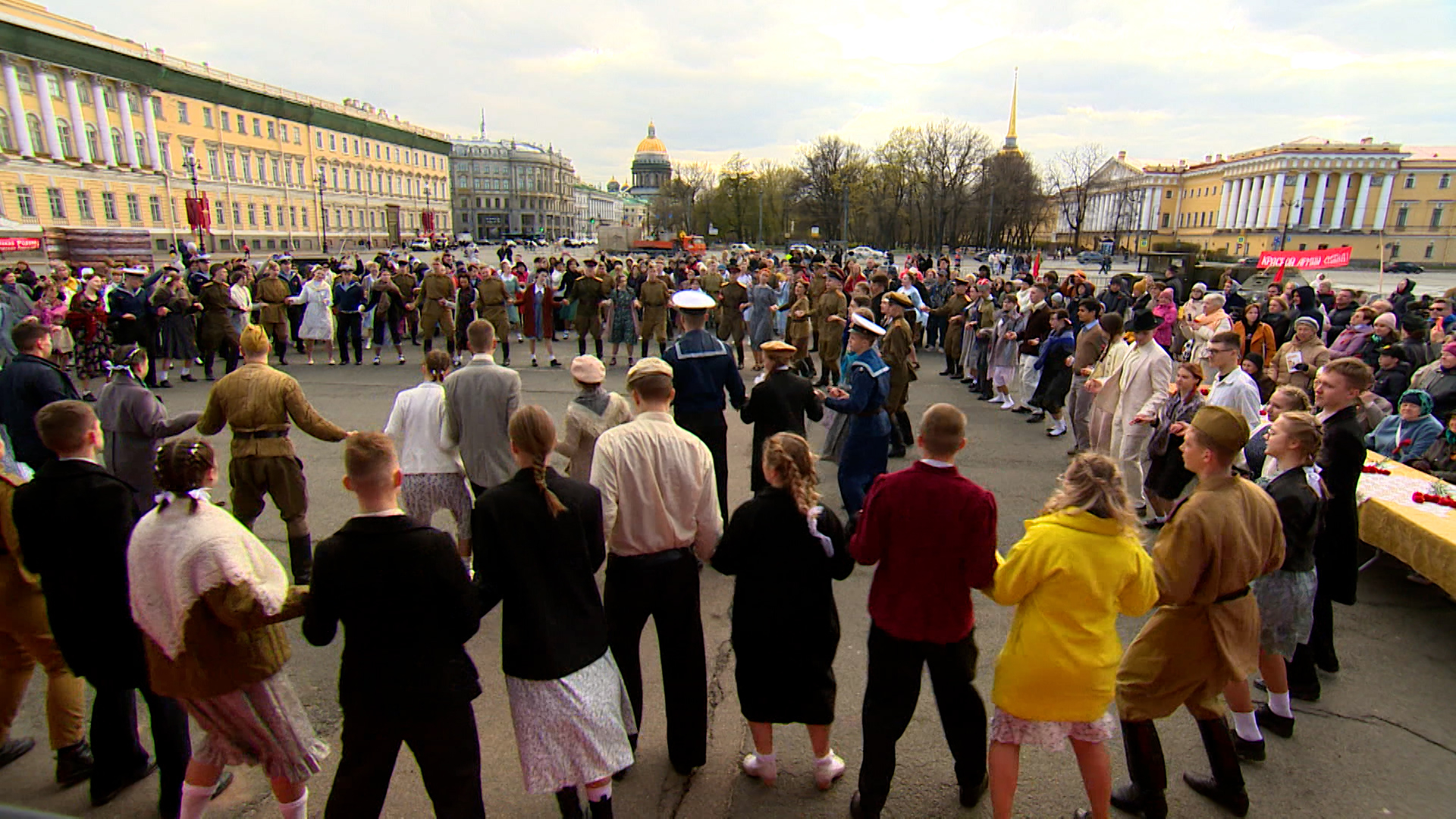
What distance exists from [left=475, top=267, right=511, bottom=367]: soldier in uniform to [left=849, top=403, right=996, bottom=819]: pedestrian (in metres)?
10.5

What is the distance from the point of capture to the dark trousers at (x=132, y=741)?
9.73 ft

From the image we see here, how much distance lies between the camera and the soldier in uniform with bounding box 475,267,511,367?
1214 centimetres

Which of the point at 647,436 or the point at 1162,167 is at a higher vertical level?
the point at 1162,167

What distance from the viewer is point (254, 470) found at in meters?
4.66

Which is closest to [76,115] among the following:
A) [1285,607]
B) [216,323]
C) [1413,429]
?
[216,323]

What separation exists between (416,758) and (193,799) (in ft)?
3.40

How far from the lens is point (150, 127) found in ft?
192

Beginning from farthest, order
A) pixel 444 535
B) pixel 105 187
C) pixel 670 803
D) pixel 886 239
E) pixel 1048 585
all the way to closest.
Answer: pixel 886 239 < pixel 105 187 < pixel 670 803 < pixel 1048 585 < pixel 444 535

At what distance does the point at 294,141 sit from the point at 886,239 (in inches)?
2387

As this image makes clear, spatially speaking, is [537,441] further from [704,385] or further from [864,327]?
[864,327]

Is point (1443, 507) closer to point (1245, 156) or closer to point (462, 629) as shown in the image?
point (462, 629)

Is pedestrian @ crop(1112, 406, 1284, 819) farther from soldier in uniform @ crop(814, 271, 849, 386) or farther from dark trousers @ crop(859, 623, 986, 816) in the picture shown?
soldier in uniform @ crop(814, 271, 849, 386)

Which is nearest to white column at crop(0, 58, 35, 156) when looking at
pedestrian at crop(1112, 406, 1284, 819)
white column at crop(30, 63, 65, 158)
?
white column at crop(30, 63, 65, 158)

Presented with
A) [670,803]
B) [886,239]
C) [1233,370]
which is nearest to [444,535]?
[670,803]
